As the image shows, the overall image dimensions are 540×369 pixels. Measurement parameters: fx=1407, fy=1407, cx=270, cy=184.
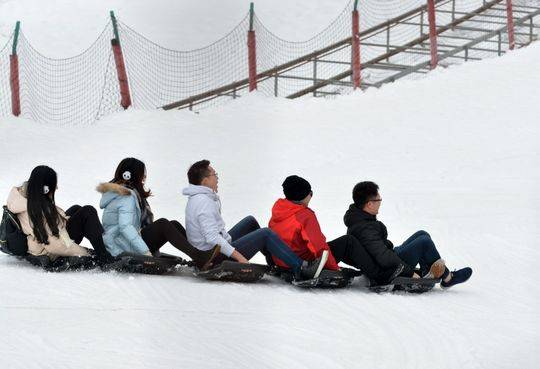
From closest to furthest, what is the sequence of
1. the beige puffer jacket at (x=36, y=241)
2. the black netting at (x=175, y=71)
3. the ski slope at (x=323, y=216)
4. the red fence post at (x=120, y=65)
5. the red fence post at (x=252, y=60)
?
the ski slope at (x=323, y=216)
the beige puffer jacket at (x=36, y=241)
the red fence post at (x=120, y=65)
the red fence post at (x=252, y=60)
the black netting at (x=175, y=71)

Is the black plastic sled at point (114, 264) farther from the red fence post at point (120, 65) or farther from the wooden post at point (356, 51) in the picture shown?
the wooden post at point (356, 51)

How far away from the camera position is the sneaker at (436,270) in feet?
36.8

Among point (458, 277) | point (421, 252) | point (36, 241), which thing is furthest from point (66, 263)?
point (458, 277)

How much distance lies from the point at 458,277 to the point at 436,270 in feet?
0.78

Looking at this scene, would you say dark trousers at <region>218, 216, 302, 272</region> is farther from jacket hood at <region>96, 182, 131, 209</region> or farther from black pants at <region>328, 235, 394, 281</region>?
jacket hood at <region>96, 182, 131, 209</region>

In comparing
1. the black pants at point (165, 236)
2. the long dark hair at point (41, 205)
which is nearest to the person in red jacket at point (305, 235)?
the black pants at point (165, 236)

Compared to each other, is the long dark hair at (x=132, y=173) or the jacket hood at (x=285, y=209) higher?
the long dark hair at (x=132, y=173)

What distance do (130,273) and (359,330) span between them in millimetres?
2155

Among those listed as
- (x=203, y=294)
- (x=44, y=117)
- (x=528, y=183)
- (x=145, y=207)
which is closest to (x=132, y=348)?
(x=203, y=294)

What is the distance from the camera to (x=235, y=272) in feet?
35.5

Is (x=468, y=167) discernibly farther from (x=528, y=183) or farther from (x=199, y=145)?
(x=199, y=145)

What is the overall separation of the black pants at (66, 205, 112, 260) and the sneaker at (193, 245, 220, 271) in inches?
27.5

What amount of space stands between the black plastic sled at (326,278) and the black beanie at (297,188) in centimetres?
59

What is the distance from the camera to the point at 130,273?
11.0m
